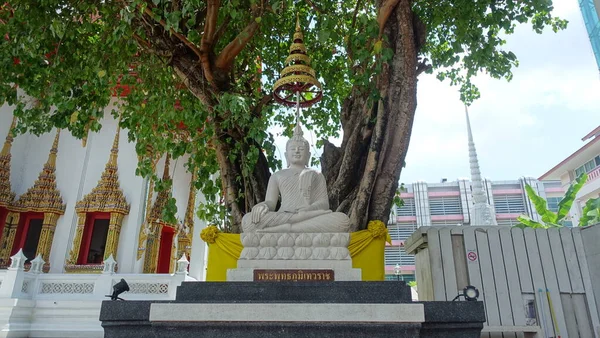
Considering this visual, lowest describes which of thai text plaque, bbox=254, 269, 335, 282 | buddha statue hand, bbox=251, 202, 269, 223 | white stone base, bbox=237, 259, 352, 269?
thai text plaque, bbox=254, 269, 335, 282

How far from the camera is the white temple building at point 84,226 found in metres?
8.20

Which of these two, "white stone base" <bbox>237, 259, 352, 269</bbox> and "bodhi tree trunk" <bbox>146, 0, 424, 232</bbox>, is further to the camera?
"bodhi tree trunk" <bbox>146, 0, 424, 232</bbox>

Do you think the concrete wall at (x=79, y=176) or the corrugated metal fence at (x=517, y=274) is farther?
the concrete wall at (x=79, y=176)

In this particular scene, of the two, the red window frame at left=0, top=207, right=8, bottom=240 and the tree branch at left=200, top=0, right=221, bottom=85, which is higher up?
the tree branch at left=200, top=0, right=221, bottom=85

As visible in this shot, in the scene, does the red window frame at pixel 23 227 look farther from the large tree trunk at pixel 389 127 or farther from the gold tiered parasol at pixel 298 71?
the large tree trunk at pixel 389 127

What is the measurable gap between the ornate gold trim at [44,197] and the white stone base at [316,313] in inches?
346

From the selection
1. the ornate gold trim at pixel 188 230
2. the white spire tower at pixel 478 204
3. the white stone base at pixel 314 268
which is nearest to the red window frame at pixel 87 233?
the ornate gold trim at pixel 188 230

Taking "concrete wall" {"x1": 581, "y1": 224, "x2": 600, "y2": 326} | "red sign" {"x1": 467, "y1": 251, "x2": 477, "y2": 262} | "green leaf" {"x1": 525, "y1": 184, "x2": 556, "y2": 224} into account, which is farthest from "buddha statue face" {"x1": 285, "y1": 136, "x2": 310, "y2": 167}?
"green leaf" {"x1": 525, "y1": 184, "x2": 556, "y2": 224}

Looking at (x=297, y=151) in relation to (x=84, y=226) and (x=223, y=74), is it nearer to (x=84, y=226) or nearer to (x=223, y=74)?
(x=223, y=74)

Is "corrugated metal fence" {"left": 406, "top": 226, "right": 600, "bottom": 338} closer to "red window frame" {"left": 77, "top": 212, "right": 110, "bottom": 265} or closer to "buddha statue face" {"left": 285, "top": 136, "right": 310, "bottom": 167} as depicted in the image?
"buddha statue face" {"left": 285, "top": 136, "right": 310, "bottom": 167}

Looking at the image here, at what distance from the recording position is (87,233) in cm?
985

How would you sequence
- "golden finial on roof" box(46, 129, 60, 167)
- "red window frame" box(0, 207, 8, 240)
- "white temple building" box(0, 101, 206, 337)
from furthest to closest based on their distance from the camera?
"golden finial on roof" box(46, 129, 60, 167)
"red window frame" box(0, 207, 8, 240)
"white temple building" box(0, 101, 206, 337)

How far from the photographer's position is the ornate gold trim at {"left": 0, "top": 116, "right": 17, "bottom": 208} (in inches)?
373

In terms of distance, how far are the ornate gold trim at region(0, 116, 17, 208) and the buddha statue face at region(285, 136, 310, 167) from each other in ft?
27.0
